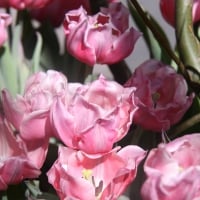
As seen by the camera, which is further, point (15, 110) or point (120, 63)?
point (120, 63)

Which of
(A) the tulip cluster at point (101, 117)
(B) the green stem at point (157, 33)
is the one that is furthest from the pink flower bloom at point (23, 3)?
(B) the green stem at point (157, 33)

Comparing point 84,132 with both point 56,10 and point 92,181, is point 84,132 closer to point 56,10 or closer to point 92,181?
point 92,181

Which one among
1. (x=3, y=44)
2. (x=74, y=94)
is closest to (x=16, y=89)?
(x=3, y=44)

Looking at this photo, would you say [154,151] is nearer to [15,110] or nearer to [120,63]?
[15,110]

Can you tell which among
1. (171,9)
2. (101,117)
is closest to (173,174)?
(101,117)

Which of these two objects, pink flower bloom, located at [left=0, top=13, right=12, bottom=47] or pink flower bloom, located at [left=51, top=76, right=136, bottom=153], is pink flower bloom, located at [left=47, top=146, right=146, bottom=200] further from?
pink flower bloom, located at [left=0, top=13, right=12, bottom=47]

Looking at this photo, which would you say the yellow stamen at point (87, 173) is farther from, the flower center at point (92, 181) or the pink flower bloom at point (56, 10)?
the pink flower bloom at point (56, 10)
